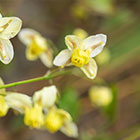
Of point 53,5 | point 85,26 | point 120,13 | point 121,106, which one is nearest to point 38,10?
point 53,5

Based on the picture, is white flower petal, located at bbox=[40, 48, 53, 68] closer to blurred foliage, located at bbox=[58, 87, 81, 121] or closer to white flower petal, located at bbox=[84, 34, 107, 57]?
blurred foliage, located at bbox=[58, 87, 81, 121]

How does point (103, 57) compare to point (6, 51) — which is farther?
point (103, 57)

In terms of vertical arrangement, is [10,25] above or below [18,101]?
above

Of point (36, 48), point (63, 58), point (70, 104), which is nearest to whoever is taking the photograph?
point (63, 58)

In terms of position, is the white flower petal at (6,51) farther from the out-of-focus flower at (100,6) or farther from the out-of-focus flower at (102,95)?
the out-of-focus flower at (100,6)

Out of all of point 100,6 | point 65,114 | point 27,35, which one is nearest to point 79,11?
point 100,6

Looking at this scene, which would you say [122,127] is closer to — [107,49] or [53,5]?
[107,49]

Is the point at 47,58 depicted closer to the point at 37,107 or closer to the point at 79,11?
the point at 37,107
